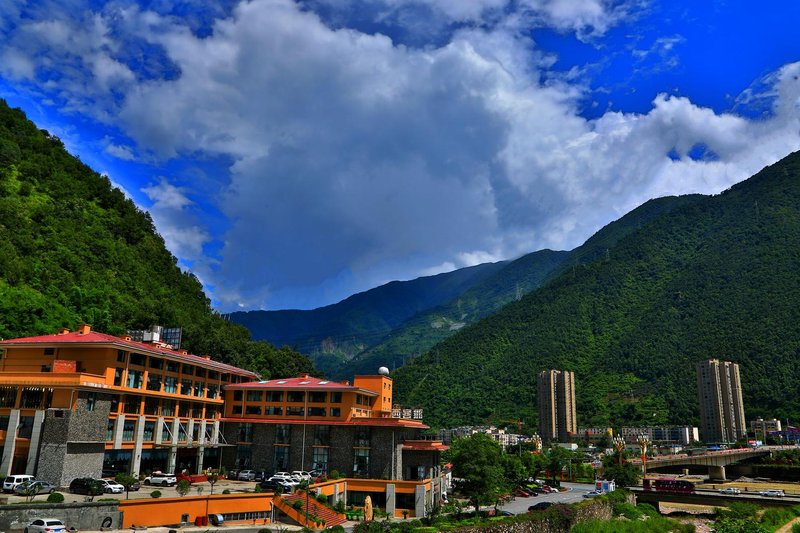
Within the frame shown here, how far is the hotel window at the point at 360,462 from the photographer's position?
68.0 metres

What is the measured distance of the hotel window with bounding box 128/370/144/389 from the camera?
2362 inches

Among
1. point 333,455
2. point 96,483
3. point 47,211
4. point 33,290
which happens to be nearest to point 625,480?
point 333,455

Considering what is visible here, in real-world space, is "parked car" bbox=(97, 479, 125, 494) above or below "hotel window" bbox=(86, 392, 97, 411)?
below

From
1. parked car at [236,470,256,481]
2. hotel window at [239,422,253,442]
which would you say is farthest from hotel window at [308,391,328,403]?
parked car at [236,470,256,481]

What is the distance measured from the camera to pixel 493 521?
5028 cm

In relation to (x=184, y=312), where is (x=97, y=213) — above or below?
above

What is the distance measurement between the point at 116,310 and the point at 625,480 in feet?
274

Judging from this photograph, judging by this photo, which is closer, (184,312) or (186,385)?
(186,385)

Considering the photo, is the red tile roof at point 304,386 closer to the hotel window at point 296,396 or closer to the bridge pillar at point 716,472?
the hotel window at point 296,396

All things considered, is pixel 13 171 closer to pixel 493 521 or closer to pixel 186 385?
pixel 186 385

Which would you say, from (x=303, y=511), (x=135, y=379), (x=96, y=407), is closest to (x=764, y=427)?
(x=303, y=511)

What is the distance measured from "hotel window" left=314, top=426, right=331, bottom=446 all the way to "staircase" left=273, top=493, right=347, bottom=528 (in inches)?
662

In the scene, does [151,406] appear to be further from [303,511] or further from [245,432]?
[303,511]

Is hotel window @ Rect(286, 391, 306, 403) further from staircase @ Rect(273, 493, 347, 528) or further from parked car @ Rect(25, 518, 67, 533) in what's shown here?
parked car @ Rect(25, 518, 67, 533)
